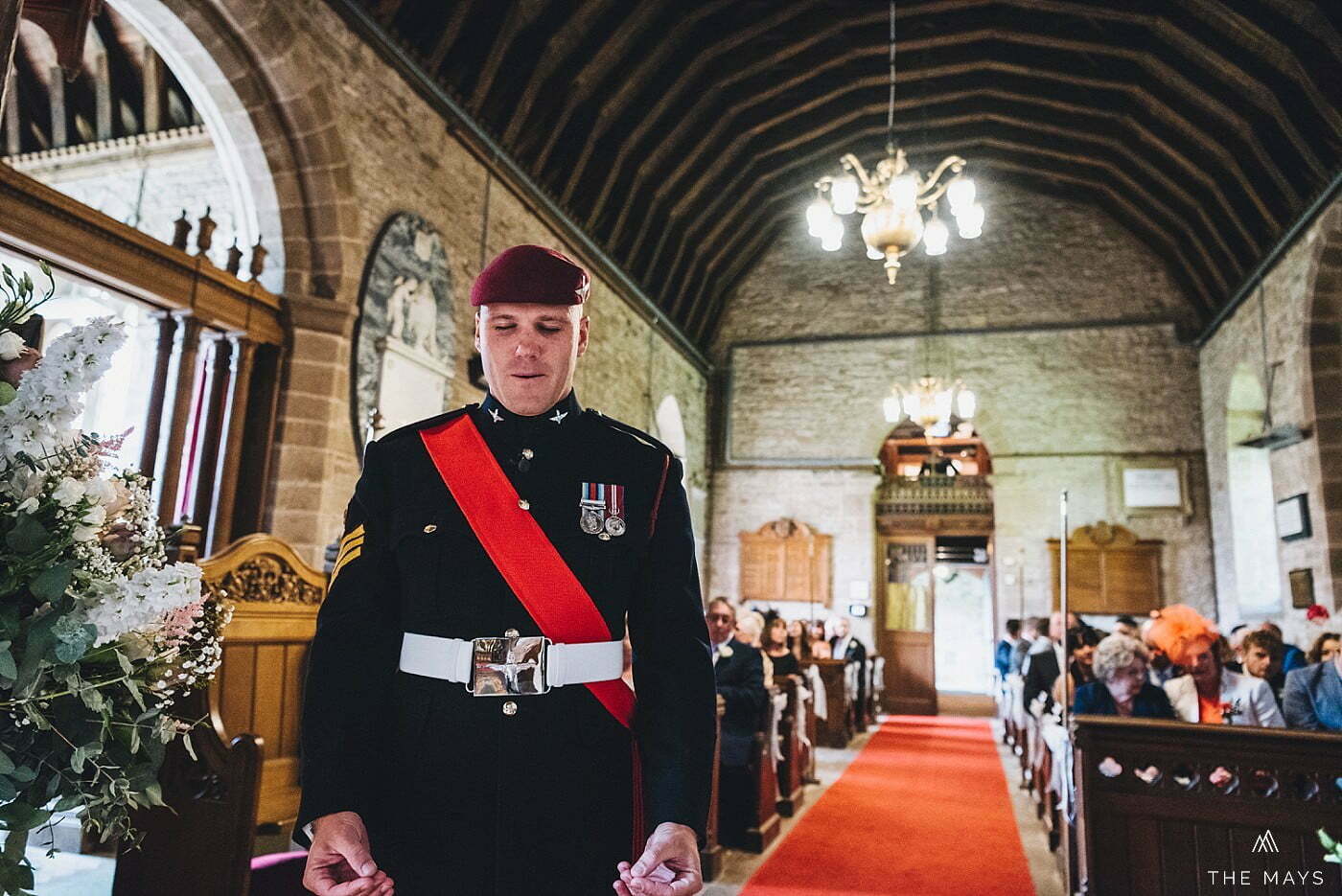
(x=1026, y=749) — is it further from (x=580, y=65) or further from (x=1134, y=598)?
(x=580, y=65)

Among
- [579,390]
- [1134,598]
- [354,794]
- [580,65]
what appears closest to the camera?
[354,794]

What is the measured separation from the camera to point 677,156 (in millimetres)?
10336

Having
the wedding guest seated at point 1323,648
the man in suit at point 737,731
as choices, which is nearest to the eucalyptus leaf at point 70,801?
the man in suit at point 737,731

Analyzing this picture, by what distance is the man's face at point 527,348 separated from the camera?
1407mm

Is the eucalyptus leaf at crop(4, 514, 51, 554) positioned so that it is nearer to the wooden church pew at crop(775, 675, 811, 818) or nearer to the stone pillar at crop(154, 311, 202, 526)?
the stone pillar at crop(154, 311, 202, 526)

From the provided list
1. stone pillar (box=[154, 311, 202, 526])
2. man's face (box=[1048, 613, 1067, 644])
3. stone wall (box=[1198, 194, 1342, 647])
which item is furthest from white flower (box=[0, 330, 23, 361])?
stone wall (box=[1198, 194, 1342, 647])

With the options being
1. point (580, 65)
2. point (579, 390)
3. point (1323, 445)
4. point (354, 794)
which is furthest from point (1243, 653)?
point (580, 65)

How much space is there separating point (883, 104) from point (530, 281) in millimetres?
10363

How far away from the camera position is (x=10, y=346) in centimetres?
123

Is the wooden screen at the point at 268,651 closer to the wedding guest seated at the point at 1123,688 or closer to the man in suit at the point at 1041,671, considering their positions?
the wedding guest seated at the point at 1123,688

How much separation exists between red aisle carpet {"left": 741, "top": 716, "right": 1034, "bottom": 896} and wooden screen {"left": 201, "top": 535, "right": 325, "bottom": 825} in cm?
226

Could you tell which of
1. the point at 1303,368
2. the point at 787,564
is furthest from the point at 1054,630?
the point at 787,564

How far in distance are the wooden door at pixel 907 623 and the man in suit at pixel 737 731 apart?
26.1 feet

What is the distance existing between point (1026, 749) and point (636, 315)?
6.32 meters
